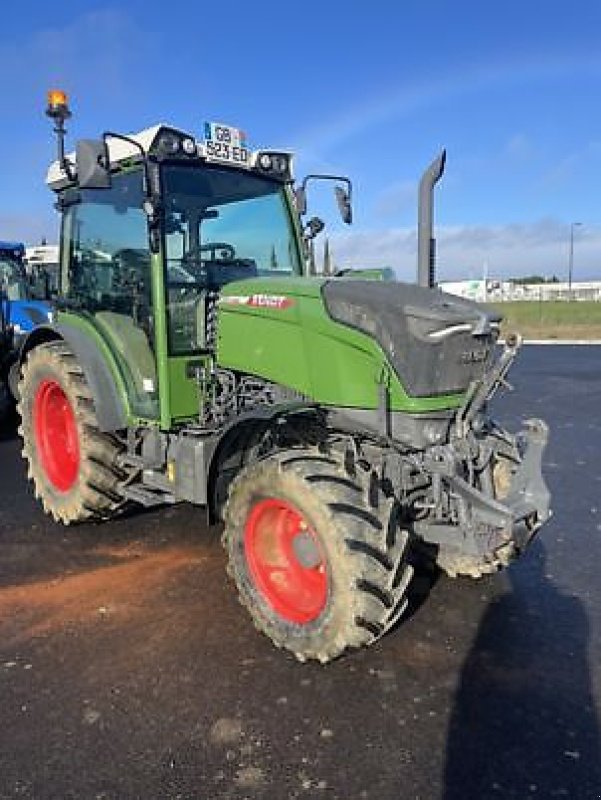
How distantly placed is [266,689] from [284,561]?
0.70m

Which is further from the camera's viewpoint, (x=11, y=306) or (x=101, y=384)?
(x=11, y=306)

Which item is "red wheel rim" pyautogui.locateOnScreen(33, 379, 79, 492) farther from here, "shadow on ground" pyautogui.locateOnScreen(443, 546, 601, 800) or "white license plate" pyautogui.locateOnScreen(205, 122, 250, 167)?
"shadow on ground" pyautogui.locateOnScreen(443, 546, 601, 800)

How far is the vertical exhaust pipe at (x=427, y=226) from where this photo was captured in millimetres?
3869

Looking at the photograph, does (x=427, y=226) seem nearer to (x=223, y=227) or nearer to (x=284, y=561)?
(x=223, y=227)

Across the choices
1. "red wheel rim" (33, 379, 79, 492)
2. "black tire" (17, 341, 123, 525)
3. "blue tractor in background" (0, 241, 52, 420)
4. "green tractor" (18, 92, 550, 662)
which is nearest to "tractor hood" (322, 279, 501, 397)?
"green tractor" (18, 92, 550, 662)

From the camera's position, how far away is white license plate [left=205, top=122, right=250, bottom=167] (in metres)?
4.34

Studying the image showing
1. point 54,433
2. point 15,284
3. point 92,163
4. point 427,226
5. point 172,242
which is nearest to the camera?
point 92,163

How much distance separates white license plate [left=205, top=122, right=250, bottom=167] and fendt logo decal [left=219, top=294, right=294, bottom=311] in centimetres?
87

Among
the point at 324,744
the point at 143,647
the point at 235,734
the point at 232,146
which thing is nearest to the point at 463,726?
the point at 324,744

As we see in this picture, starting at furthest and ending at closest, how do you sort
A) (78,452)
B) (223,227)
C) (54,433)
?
(54,433) → (78,452) → (223,227)

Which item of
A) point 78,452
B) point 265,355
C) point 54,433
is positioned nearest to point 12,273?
point 54,433

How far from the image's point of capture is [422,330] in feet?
11.4

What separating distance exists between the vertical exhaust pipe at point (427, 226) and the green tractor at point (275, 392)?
0.4 inches

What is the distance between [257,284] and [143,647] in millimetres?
2021
